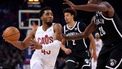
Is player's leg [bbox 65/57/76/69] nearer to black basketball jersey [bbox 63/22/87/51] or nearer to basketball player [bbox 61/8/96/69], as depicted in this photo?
basketball player [bbox 61/8/96/69]

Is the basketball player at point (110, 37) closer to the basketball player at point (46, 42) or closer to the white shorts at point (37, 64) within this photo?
the basketball player at point (46, 42)

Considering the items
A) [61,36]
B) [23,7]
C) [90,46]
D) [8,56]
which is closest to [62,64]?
[8,56]

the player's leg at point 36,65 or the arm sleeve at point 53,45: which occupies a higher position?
the arm sleeve at point 53,45

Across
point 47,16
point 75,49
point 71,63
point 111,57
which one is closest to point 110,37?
point 111,57

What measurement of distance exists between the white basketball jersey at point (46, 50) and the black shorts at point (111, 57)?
5.68 ft

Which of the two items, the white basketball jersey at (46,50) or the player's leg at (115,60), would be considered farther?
the white basketball jersey at (46,50)

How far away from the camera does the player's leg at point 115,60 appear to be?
24.7 ft

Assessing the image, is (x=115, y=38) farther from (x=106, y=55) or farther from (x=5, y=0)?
(x=5, y=0)

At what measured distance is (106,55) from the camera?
301 inches

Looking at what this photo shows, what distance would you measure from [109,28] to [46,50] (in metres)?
1.92

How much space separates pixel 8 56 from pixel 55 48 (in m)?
7.84

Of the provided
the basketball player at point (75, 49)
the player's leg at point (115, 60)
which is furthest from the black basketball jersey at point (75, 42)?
the player's leg at point (115, 60)

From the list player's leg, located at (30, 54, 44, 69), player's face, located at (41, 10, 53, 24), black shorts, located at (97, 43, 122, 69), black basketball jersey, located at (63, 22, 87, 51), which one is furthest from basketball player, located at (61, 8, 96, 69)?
black shorts, located at (97, 43, 122, 69)

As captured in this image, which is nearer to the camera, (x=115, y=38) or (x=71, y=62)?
(x=115, y=38)
